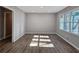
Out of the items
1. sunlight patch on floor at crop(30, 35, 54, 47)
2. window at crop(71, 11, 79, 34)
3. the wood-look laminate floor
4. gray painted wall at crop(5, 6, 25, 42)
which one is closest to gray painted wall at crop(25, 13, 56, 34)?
gray painted wall at crop(5, 6, 25, 42)

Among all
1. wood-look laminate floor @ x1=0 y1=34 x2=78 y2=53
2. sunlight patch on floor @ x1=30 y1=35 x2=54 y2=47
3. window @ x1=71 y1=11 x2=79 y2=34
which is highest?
window @ x1=71 y1=11 x2=79 y2=34

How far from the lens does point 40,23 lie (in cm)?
1210

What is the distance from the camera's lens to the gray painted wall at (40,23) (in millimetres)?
12031

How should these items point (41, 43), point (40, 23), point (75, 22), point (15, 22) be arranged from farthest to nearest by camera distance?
1. point (40, 23)
2. point (15, 22)
3. point (41, 43)
4. point (75, 22)

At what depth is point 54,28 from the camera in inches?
476

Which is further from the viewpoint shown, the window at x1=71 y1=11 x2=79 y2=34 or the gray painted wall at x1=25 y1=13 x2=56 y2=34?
the gray painted wall at x1=25 y1=13 x2=56 y2=34

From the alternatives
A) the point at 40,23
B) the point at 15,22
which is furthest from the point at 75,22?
the point at 40,23

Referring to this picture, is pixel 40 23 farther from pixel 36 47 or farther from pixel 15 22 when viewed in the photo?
pixel 36 47

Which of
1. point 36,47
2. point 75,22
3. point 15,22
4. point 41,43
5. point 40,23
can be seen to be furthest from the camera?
point 40,23

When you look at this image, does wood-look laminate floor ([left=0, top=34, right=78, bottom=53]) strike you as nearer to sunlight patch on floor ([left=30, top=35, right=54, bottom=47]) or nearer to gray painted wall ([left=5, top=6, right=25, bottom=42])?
sunlight patch on floor ([left=30, top=35, right=54, bottom=47])

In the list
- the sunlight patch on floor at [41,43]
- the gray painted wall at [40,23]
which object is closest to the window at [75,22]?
the sunlight patch on floor at [41,43]

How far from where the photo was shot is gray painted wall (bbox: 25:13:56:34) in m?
12.0
